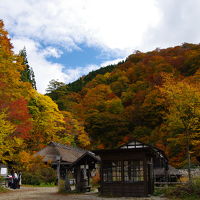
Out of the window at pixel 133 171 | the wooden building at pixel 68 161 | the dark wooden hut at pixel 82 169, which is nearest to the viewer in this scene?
the window at pixel 133 171

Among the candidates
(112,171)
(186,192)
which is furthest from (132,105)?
(186,192)

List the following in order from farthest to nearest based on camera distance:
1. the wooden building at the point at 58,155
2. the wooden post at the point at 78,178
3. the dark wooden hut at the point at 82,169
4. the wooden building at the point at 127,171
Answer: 1. the wooden building at the point at 58,155
2. the dark wooden hut at the point at 82,169
3. the wooden post at the point at 78,178
4. the wooden building at the point at 127,171

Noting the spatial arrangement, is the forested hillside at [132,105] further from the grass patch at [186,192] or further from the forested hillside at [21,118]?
the grass patch at [186,192]

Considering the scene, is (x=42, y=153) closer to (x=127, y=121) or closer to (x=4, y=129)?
(x=4, y=129)

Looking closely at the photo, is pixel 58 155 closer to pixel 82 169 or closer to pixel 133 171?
pixel 82 169

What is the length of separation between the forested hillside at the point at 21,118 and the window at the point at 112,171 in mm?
6867

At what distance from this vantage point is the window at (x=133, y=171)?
17.5 metres

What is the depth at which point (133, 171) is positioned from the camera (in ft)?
58.2

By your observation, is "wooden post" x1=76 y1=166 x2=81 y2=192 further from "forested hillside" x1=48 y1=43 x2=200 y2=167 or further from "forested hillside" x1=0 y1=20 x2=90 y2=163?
"forested hillside" x1=48 y1=43 x2=200 y2=167

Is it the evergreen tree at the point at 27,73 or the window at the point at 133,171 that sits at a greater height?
the evergreen tree at the point at 27,73

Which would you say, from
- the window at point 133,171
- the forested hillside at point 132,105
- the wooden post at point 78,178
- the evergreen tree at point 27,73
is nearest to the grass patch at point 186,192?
the window at point 133,171

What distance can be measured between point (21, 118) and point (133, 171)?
12.0 meters

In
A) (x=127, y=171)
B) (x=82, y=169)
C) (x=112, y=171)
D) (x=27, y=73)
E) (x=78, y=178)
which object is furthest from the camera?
(x=27, y=73)

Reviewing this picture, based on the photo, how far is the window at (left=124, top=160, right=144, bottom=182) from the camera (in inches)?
690
